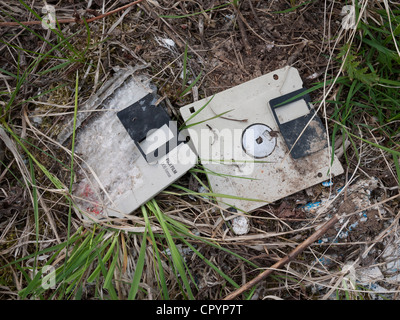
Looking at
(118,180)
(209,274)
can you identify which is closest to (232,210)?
(209,274)

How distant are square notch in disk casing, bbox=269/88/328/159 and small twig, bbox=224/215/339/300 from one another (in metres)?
0.36

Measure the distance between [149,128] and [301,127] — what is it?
76 cm

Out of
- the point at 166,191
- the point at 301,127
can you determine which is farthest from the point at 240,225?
the point at 301,127

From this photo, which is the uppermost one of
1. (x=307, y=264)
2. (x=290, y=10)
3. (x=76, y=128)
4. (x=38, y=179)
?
(x=290, y=10)

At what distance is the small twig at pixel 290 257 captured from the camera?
175 cm

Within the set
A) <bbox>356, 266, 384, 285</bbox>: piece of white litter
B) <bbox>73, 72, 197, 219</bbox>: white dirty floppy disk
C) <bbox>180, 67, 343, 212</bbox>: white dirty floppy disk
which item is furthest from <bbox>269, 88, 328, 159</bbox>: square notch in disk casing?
<bbox>356, 266, 384, 285</bbox>: piece of white litter

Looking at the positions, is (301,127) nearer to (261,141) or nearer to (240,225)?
(261,141)

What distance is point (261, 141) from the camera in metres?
1.91

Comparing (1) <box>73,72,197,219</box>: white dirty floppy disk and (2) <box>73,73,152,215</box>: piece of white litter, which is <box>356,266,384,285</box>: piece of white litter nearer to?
(1) <box>73,72,197,219</box>: white dirty floppy disk

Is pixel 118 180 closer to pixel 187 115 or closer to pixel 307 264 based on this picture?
pixel 187 115

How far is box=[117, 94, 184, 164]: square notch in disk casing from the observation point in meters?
1.83

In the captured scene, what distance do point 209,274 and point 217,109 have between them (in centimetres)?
83
